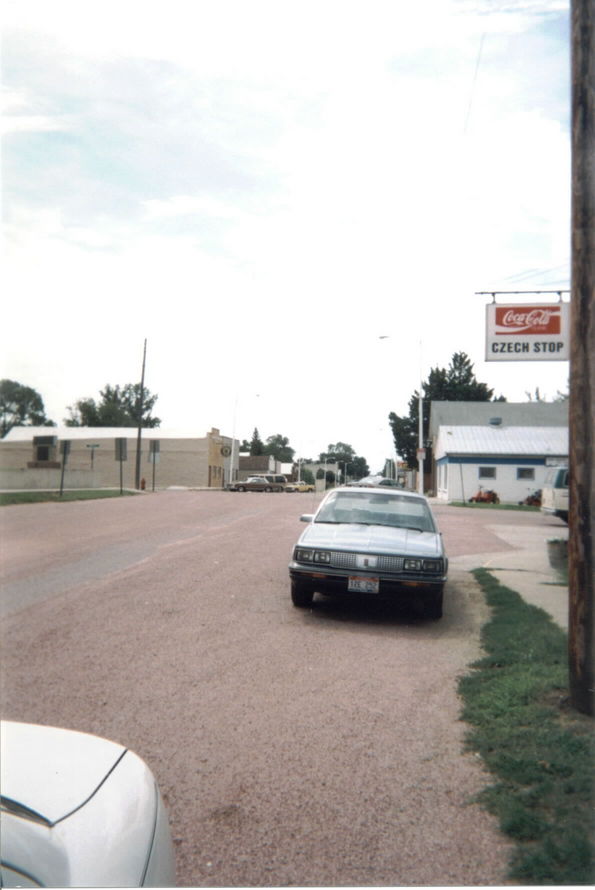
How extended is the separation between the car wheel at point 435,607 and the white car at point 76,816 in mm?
6119

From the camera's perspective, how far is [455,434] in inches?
1711

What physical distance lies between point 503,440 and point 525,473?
2.46 metres

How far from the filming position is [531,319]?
7.46 meters

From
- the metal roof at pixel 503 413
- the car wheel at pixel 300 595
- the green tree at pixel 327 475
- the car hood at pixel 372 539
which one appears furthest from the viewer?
the metal roof at pixel 503 413

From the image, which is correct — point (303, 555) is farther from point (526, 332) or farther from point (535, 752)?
point (535, 752)

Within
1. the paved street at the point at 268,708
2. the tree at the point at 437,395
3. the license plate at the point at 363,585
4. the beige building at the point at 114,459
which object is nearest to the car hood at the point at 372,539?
the license plate at the point at 363,585

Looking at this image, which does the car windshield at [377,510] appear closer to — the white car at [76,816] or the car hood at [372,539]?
the car hood at [372,539]

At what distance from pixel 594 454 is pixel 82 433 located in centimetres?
3125

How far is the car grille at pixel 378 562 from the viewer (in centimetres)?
784

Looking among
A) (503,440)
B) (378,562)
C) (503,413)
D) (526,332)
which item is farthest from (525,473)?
(526,332)

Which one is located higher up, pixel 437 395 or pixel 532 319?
pixel 437 395

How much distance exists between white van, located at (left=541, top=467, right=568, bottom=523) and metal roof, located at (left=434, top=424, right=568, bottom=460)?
68.1ft

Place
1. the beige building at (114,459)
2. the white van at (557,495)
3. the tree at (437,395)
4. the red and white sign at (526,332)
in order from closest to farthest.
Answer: the red and white sign at (526,332) < the white van at (557,495) < the beige building at (114,459) < the tree at (437,395)

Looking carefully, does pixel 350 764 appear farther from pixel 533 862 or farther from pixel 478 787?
pixel 533 862
